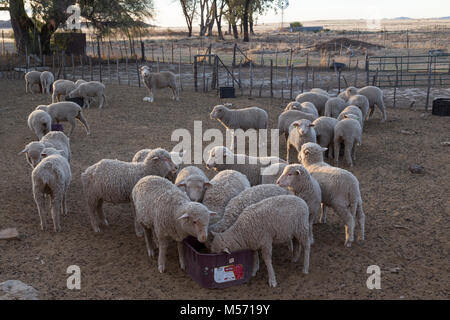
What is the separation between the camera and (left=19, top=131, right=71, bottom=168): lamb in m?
7.19

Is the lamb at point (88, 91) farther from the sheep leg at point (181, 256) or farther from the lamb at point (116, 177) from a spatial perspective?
the sheep leg at point (181, 256)

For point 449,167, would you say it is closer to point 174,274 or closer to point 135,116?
point 174,274

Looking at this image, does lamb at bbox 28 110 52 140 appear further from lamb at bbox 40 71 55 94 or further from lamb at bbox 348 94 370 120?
lamb at bbox 40 71 55 94

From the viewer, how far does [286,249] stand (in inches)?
228

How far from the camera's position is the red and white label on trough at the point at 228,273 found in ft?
15.5

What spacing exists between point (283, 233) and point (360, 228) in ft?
5.39

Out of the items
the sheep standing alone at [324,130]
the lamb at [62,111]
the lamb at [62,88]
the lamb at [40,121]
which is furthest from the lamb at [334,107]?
the lamb at [62,88]

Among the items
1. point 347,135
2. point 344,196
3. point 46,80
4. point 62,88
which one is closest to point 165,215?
point 344,196

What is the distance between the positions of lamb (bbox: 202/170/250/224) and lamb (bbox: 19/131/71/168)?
303 cm

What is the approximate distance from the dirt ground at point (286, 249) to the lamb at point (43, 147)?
628 mm

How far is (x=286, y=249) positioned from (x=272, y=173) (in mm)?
1099

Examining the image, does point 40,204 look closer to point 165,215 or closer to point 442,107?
point 165,215

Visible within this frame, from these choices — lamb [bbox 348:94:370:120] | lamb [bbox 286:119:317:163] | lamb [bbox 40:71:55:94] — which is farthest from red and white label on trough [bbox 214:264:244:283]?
lamb [bbox 40:71:55:94]

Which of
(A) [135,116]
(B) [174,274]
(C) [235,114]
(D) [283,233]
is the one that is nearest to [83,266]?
(B) [174,274]
